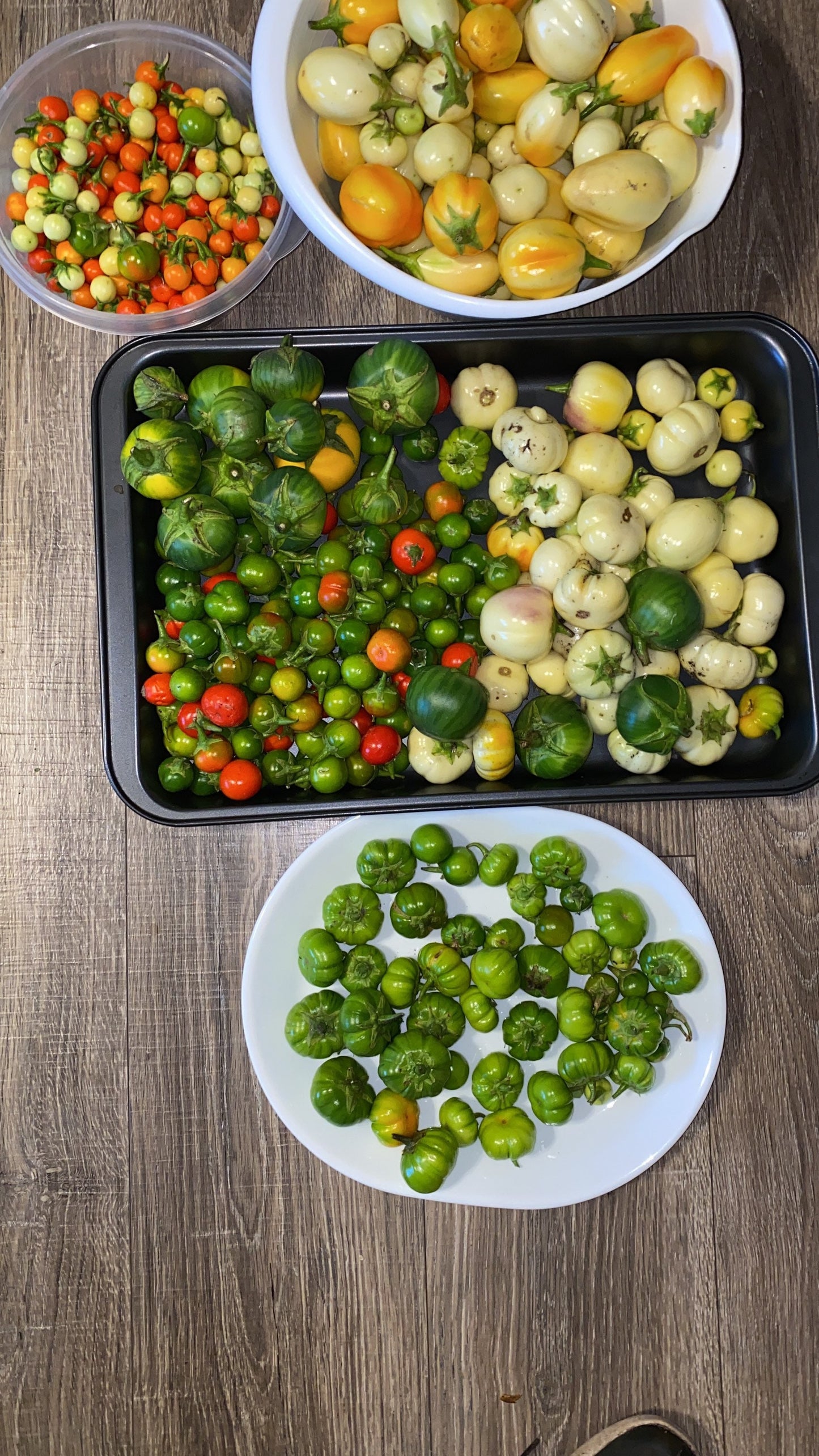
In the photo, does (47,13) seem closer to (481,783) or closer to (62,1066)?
(481,783)

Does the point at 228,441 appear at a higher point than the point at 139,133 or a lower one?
lower

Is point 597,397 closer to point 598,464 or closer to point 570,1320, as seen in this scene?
point 598,464

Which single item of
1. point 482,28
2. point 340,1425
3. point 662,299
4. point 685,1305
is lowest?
point 340,1425

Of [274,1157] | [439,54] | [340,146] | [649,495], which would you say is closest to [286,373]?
[340,146]

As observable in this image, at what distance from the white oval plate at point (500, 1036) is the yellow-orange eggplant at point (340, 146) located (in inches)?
34.7

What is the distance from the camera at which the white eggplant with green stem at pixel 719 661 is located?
1354 mm

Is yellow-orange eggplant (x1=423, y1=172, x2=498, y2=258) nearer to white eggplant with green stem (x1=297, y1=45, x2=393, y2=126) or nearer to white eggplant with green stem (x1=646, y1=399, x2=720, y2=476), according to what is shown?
white eggplant with green stem (x1=297, y1=45, x2=393, y2=126)

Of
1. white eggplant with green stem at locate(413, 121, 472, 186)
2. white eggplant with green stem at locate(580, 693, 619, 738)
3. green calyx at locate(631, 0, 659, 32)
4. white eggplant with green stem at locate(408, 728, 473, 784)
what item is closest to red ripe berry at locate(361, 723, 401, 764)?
white eggplant with green stem at locate(408, 728, 473, 784)

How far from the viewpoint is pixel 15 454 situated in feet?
4.92

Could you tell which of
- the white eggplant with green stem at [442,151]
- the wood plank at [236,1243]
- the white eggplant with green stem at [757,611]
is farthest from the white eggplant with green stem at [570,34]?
the wood plank at [236,1243]

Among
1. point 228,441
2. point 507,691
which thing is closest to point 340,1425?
point 507,691

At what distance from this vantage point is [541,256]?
122 cm

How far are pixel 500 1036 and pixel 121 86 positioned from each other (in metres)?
1.54

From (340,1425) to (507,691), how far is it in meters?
1.14
